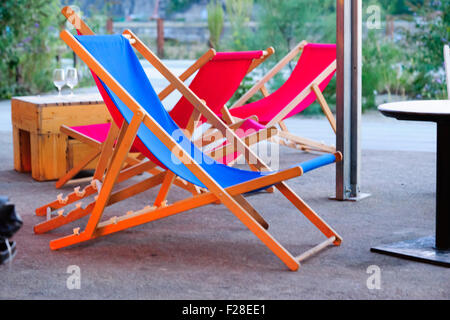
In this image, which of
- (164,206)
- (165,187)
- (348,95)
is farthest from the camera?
(348,95)

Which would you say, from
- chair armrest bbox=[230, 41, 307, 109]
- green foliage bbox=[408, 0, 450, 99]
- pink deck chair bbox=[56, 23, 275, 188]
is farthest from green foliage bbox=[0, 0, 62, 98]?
pink deck chair bbox=[56, 23, 275, 188]

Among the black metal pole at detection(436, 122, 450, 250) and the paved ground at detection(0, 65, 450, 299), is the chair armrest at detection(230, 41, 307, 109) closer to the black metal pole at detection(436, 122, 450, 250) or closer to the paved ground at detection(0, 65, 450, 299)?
the paved ground at detection(0, 65, 450, 299)

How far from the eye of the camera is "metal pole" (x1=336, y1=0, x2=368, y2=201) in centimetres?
398

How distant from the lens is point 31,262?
2947 millimetres

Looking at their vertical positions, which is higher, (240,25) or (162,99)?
(240,25)

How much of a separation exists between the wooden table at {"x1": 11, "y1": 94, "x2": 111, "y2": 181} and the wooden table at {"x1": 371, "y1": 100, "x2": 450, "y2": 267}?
2.25m

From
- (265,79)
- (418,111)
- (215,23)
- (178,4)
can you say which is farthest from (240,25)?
(178,4)

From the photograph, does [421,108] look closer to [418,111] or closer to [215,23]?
[418,111]

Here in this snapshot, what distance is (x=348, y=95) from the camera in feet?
13.2

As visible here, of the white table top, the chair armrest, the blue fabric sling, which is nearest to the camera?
the white table top

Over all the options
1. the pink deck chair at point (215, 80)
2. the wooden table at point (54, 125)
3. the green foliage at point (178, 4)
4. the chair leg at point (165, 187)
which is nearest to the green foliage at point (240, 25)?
the wooden table at point (54, 125)

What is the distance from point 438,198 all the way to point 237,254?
33.9 inches

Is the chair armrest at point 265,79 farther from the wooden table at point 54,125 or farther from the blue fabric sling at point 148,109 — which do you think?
the blue fabric sling at point 148,109
